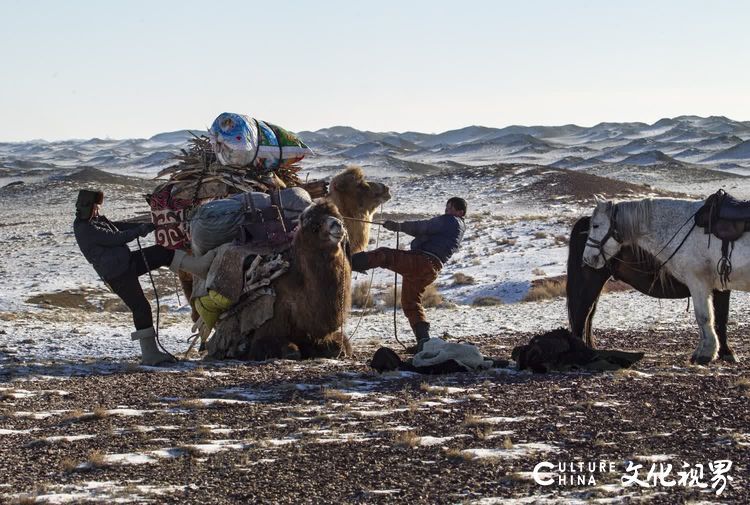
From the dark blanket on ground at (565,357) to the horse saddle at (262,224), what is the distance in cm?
290

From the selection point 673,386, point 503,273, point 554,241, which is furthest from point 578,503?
point 554,241

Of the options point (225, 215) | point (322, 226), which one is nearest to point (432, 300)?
point (225, 215)

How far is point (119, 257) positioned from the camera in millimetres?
11352

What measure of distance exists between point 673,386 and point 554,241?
59.6ft

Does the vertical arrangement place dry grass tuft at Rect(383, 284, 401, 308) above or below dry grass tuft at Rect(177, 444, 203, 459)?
below

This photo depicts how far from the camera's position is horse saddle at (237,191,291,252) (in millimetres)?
11805

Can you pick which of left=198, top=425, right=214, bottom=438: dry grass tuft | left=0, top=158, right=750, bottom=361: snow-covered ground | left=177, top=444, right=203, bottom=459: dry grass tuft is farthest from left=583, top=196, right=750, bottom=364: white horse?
left=177, top=444, right=203, bottom=459: dry grass tuft

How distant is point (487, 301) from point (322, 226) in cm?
906

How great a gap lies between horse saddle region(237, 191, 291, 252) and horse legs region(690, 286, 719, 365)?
4231 mm

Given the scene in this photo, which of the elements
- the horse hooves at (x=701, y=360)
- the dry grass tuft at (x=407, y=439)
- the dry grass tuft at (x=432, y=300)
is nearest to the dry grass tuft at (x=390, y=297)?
the dry grass tuft at (x=432, y=300)

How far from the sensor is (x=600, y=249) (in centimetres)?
1166

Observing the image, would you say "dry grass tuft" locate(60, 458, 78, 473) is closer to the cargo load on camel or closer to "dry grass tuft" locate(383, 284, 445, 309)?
the cargo load on camel

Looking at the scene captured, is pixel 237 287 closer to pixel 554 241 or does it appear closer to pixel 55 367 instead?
pixel 55 367

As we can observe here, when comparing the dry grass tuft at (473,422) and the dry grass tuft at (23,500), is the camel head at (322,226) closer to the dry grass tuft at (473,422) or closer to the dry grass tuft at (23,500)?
the dry grass tuft at (473,422)
